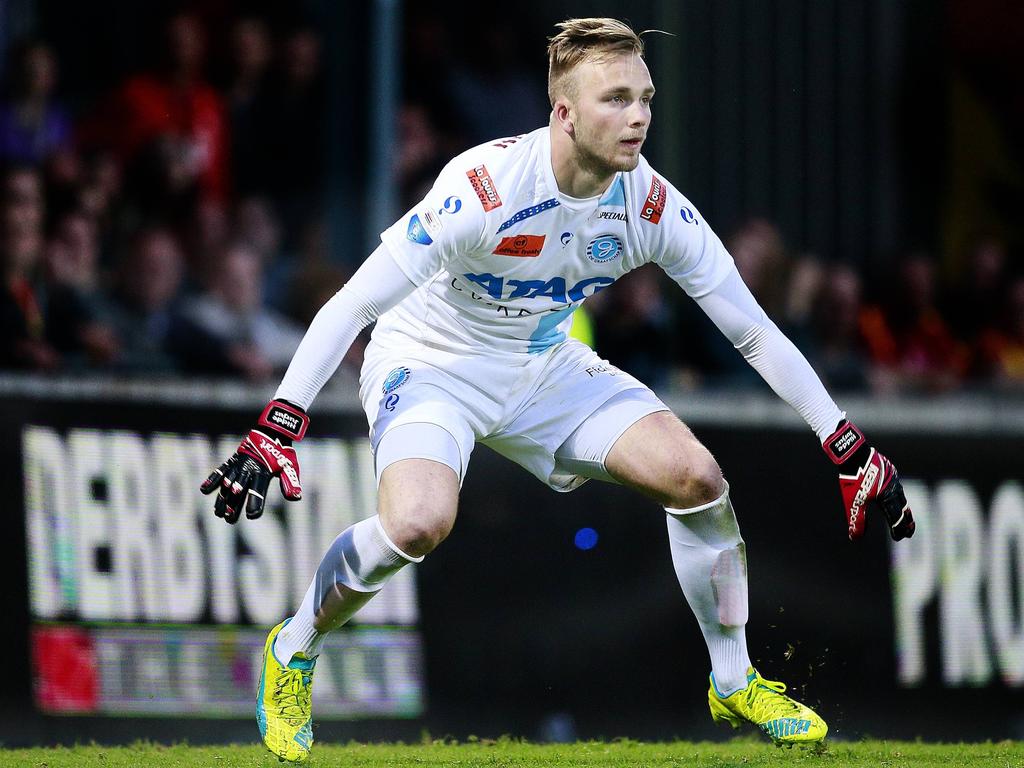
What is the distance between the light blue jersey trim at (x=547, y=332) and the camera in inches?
255

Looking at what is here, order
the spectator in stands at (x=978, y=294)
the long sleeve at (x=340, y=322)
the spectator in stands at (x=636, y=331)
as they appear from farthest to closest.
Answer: the spectator in stands at (x=978, y=294), the spectator in stands at (x=636, y=331), the long sleeve at (x=340, y=322)

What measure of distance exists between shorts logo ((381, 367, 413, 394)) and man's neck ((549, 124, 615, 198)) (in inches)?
35.9

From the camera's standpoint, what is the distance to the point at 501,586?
8.41 metres

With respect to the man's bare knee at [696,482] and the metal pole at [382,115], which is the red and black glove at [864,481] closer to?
the man's bare knee at [696,482]

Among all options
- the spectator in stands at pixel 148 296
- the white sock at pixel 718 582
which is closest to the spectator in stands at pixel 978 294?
the spectator in stands at pixel 148 296

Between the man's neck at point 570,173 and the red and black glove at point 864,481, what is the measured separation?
131 centimetres

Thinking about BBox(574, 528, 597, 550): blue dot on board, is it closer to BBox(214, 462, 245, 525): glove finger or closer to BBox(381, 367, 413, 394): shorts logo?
BBox(381, 367, 413, 394): shorts logo

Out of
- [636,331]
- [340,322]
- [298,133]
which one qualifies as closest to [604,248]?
[340,322]

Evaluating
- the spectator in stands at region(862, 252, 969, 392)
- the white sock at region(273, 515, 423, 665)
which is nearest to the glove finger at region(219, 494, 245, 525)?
the white sock at region(273, 515, 423, 665)

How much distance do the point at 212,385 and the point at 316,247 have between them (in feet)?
7.87

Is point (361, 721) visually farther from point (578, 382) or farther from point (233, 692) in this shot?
point (578, 382)

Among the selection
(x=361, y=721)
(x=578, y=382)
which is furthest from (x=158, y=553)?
(x=578, y=382)

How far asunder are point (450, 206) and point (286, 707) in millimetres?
1919

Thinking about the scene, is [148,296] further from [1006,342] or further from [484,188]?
[1006,342]
